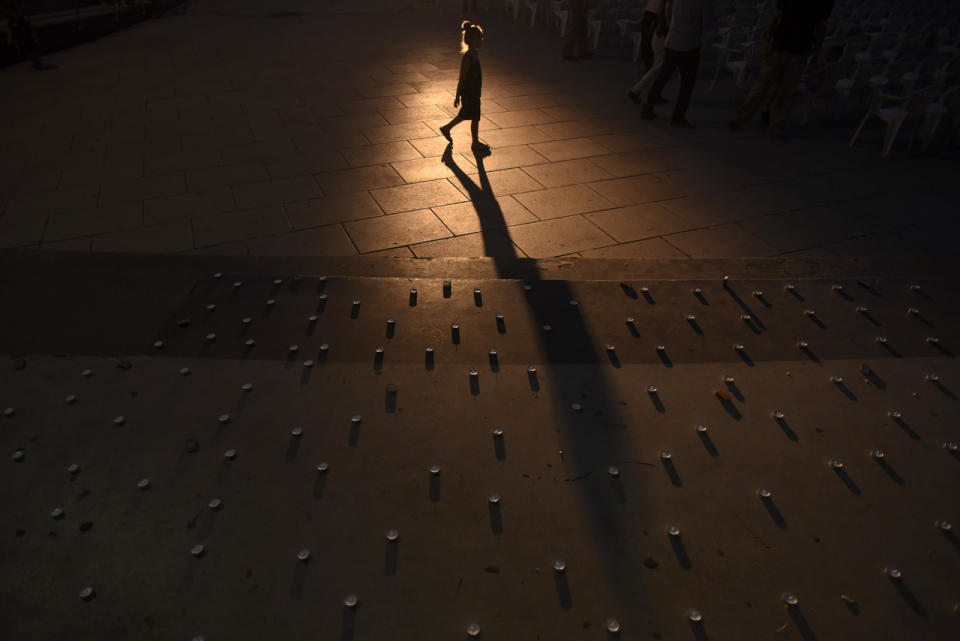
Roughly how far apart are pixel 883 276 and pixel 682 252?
1.44 m

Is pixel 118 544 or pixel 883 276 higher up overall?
pixel 883 276

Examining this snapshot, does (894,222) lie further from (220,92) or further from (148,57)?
→ (148,57)

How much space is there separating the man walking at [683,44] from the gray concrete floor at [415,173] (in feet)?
1.46

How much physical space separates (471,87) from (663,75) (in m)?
2.82

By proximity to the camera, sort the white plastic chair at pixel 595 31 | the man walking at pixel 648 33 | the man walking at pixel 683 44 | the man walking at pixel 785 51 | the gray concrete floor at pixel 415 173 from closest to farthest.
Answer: the gray concrete floor at pixel 415 173 < the man walking at pixel 785 51 < the man walking at pixel 683 44 < the man walking at pixel 648 33 < the white plastic chair at pixel 595 31

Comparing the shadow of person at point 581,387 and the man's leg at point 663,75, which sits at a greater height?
the man's leg at point 663,75

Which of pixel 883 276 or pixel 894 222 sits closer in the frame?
pixel 883 276

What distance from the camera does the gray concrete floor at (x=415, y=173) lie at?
4.70 meters

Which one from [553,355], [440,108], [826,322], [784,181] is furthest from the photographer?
[440,108]

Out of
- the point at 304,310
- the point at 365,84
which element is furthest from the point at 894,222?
the point at 365,84

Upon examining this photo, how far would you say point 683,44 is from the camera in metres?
6.84

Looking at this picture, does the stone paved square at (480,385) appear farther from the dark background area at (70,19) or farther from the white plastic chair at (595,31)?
the dark background area at (70,19)

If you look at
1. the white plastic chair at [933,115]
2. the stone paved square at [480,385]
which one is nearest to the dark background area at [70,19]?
the stone paved square at [480,385]

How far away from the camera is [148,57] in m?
10.8
